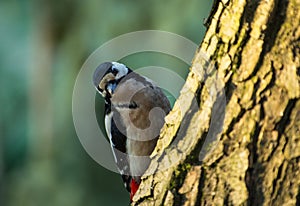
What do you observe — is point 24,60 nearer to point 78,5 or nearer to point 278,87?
point 78,5

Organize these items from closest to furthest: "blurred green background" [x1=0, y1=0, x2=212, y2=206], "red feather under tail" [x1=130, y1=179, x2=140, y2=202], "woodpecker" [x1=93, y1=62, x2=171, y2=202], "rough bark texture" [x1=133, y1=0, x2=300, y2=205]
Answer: "rough bark texture" [x1=133, y1=0, x2=300, y2=205]
"woodpecker" [x1=93, y1=62, x2=171, y2=202]
"red feather under tail" [x1=130, y1=179, x2=140, y2=202]
"blurred green background" [x1=0, y1=0, x2=212, y2=206]

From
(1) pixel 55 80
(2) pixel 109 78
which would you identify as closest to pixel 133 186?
(2) pixel 109 78

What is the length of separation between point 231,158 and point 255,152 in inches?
2.3

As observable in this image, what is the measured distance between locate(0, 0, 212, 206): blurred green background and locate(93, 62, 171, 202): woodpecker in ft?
9.31

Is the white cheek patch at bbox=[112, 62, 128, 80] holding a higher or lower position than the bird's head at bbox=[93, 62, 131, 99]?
higher

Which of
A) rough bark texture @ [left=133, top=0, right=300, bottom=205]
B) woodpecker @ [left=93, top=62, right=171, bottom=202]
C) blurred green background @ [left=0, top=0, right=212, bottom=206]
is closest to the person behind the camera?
rough bark texture @ [left=133, top=0, right=300, bottom=205]

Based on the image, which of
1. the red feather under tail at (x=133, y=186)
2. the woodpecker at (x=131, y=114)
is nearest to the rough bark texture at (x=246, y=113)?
the woodpecker at (x=131, y=114)

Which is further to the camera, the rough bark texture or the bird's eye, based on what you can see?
the bird's eye

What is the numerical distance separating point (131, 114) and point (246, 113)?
1.51 m

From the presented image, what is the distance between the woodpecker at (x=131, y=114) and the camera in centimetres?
316

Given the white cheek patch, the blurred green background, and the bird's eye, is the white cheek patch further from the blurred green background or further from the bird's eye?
the blurred green background

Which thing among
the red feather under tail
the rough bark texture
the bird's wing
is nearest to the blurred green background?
the bird's wing

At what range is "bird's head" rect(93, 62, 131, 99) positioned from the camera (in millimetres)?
3307

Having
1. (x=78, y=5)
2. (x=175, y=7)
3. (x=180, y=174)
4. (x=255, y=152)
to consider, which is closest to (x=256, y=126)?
(x=255, y=152)
